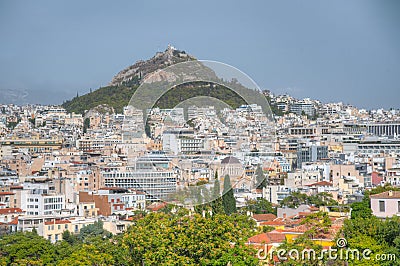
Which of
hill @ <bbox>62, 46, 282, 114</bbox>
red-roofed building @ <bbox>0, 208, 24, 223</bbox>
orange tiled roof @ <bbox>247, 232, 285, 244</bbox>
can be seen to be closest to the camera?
orange tiled roof @ <bbox>247, 232, 285, 244</bbox>

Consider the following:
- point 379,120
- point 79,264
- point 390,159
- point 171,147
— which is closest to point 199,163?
point 171,147

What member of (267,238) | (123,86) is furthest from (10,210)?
(123,86)

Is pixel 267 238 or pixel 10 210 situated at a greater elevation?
pixel 267 238

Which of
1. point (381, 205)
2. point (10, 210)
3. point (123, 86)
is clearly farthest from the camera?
point (123, 86)

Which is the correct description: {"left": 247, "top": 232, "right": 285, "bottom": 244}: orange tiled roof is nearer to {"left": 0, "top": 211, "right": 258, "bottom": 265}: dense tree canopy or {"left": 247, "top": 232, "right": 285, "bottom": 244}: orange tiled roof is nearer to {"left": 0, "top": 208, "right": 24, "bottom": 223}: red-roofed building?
{"left": 0, "top": 211, "right": 258, "bottom": 265}: dense tree canopy

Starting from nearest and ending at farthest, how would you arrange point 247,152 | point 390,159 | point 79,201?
point 247,152, point 79,201, point 390,159

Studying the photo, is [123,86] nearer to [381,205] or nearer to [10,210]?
[10,210]

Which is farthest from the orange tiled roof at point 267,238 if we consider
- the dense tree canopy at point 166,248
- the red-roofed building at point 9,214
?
the red-roofed building at point 9,214

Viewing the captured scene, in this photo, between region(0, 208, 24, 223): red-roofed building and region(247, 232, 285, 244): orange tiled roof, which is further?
region(0, 208, 24, 223): red-roofed building

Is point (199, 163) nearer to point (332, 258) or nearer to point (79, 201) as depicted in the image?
point (332, 258)

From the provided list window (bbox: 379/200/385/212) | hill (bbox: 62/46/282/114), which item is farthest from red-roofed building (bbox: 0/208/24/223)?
hill (bbox: 62/46/282/114)

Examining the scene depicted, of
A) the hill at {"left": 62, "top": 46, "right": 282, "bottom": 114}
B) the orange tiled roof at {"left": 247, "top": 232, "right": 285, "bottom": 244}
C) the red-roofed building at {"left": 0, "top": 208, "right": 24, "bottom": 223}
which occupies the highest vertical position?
the hill at {"left": 62, "top": 46, "right": 282, "bottom": 114}
